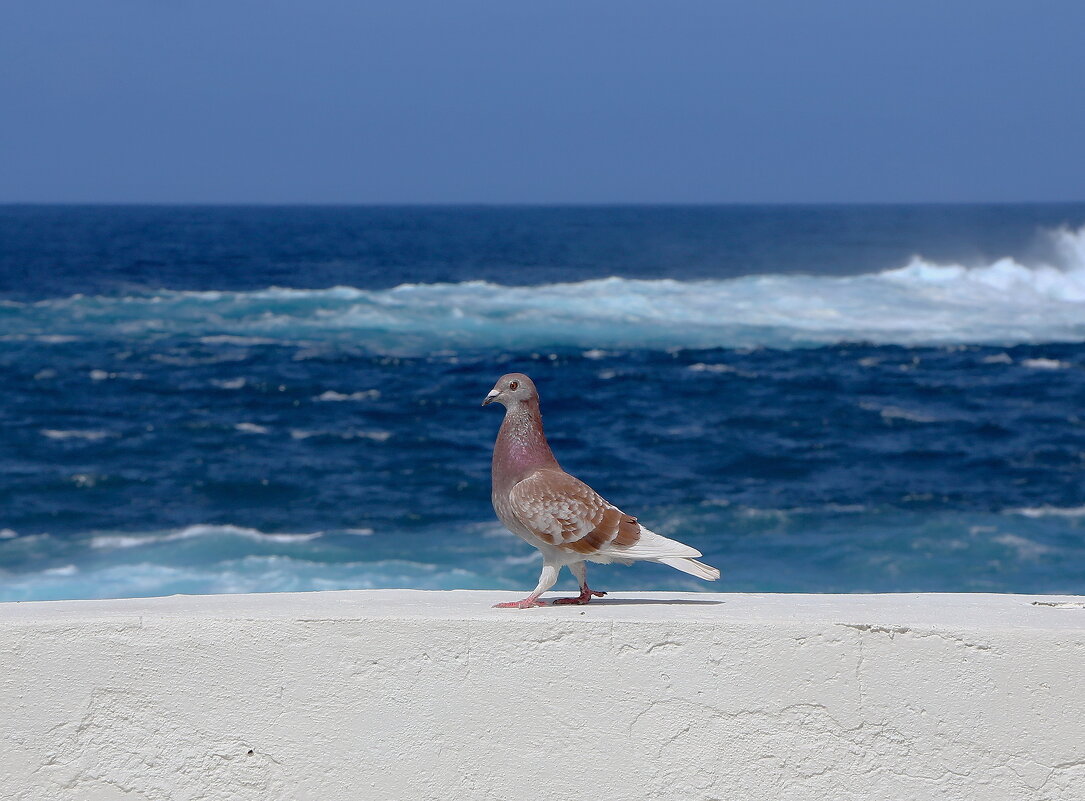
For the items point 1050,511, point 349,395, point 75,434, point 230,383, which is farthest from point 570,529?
point 230,383

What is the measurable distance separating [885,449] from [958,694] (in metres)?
13.3

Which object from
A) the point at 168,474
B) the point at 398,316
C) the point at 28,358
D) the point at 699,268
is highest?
the point at 699,268

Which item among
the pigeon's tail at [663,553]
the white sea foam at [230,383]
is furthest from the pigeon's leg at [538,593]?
the white sea foam at [230,383]

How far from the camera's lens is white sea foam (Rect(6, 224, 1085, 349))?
82.2 ft

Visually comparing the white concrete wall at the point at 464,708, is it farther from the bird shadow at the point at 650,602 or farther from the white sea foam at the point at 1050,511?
the white sea foam at the point at 1050,511

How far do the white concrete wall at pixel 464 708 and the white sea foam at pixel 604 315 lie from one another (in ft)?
65.0

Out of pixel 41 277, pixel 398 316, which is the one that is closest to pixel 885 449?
pixel 398 316

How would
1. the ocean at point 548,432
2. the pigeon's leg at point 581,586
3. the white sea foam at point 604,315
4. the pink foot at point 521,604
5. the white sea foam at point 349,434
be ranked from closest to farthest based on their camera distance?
the pink foot at point 521,604 → the pigeon's leg at point 581,586 → the ocean at point 548,432 → the white sea foam at point 349,434 → the white sea foam at point 604,315

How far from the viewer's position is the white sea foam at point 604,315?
25.0 m

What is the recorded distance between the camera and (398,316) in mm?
28281

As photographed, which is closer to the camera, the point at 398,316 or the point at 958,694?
the point at 958,694

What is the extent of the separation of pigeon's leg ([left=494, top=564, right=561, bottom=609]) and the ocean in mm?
6358

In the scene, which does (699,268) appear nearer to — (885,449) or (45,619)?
(885,449)

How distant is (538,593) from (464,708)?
1.66 feet
